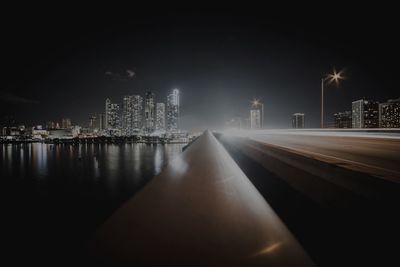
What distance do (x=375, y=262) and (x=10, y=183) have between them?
54615mm

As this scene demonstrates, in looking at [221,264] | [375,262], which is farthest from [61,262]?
[375,262]

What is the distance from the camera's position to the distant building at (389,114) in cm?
8638

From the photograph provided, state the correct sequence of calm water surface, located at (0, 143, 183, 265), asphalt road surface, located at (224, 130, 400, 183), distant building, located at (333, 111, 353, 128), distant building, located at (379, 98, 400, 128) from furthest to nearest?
distant building, located at (333, 111, 353, 128), distant building, located at (379, 98, 400, 128), calm water surface, located at (0, 143, 183, 265), asphalt road surface, located at (224, 130, 400, 183)

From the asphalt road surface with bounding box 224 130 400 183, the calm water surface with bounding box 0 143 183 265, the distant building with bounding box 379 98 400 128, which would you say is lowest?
the calm water surface with bounding box 0 143 183 265

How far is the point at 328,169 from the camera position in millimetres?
5547

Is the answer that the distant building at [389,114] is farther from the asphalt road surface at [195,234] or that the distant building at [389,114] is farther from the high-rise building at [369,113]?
the asphalt road surface at [195,234]


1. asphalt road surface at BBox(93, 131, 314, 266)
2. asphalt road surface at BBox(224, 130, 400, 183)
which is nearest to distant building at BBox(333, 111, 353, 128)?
asphalt road surface at BBox(224, 130, 400, 183)

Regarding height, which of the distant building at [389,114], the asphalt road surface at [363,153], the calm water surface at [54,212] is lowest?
the calm water surface at [54,212]

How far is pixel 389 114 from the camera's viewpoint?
8931 cm

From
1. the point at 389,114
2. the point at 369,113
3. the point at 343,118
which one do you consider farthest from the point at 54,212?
the point at 343,118

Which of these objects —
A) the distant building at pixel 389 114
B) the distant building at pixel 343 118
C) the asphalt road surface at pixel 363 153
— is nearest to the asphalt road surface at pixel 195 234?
the asphalt road surface at pixel 363 153

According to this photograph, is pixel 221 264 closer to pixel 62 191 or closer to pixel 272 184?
pixel 272 184

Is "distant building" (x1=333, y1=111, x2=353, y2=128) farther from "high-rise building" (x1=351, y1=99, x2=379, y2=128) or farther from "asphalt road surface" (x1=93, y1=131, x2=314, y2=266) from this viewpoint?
"asphalt road surface" (x1=93, y1=131, x2=314, y2=266)

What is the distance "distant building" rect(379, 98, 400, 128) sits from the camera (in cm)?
8638
